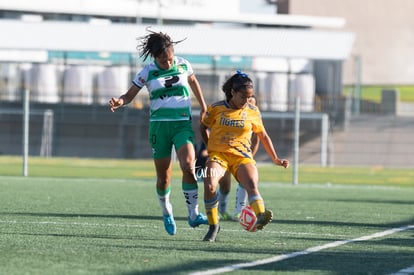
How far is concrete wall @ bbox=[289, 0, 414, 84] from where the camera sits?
83.2 metres

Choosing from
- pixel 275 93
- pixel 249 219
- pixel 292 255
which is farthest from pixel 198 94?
pixel 275 93

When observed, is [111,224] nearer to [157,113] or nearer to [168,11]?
[157,113]

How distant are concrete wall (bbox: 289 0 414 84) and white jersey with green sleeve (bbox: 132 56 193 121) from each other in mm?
70275

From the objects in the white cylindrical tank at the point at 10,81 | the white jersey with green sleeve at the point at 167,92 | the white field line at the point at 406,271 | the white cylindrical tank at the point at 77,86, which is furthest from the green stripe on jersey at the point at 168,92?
the white cylindrical tank at the point at 10,81

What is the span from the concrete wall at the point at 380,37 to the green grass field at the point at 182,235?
205 feet

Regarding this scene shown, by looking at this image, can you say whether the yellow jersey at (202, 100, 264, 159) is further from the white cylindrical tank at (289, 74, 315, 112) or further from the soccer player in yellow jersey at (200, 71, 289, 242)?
the white cylindrical tank at (289, 74, 315, 112)

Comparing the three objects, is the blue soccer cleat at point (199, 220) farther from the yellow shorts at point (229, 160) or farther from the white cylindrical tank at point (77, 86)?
the white cylindrical tank at point (77, 86)

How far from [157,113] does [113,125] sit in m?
34.2

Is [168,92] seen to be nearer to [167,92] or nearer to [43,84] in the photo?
[167,92]

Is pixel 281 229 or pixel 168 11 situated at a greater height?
pixel 168 11

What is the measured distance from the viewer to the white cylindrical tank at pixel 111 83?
47.2 meters

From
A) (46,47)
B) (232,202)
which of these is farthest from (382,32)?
(232,202)

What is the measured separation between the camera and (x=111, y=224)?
12711 mm

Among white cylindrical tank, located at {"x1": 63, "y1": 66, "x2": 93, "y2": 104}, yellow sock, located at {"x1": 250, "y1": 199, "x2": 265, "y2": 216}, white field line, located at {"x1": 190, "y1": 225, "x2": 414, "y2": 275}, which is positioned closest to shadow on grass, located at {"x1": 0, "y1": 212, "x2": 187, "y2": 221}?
white field line, located at {"x1": 190, "y1": 225, "x2": 414, "y2": 275}
